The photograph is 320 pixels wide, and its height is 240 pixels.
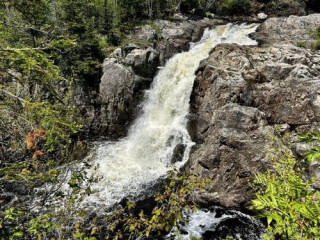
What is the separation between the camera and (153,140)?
54.3 ft

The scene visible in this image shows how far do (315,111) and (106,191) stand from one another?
41.8 feet

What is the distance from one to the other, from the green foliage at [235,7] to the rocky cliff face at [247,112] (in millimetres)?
21058

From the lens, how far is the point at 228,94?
13.8 meters

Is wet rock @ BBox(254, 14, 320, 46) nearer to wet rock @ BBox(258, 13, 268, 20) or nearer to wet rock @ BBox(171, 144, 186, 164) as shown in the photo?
wet rock @ BBox(171, 144, 186, 164)

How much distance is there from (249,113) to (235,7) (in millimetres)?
27685

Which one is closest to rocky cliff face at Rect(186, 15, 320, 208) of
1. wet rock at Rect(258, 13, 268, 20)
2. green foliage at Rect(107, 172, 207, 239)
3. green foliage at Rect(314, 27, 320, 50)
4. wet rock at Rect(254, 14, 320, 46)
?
green foliage at Rect(314, 27, 320, 50)

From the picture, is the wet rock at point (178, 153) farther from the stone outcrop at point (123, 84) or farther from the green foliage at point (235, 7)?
the green foliage at point (235, 7)

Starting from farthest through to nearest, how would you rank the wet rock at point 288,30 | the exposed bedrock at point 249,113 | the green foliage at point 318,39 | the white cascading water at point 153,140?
the wet rock at point 288,30 < the green foliage at point 318,39 < the white cascading water at point 153,140 < the exposed bedrock at point 249,113

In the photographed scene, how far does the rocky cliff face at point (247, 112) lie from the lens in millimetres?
10953

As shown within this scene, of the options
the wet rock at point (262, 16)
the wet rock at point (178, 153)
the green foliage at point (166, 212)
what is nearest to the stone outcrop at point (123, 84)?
the wet rock at point (178, 153)

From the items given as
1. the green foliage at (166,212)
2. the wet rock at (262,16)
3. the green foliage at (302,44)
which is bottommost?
the green foliage at (166,212)

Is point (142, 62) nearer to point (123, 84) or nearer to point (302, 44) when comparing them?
point (123, 84)

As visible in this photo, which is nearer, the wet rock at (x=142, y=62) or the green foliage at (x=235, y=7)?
the wet rock at (x=142, y=62)

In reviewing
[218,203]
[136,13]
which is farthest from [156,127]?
[136,13]
